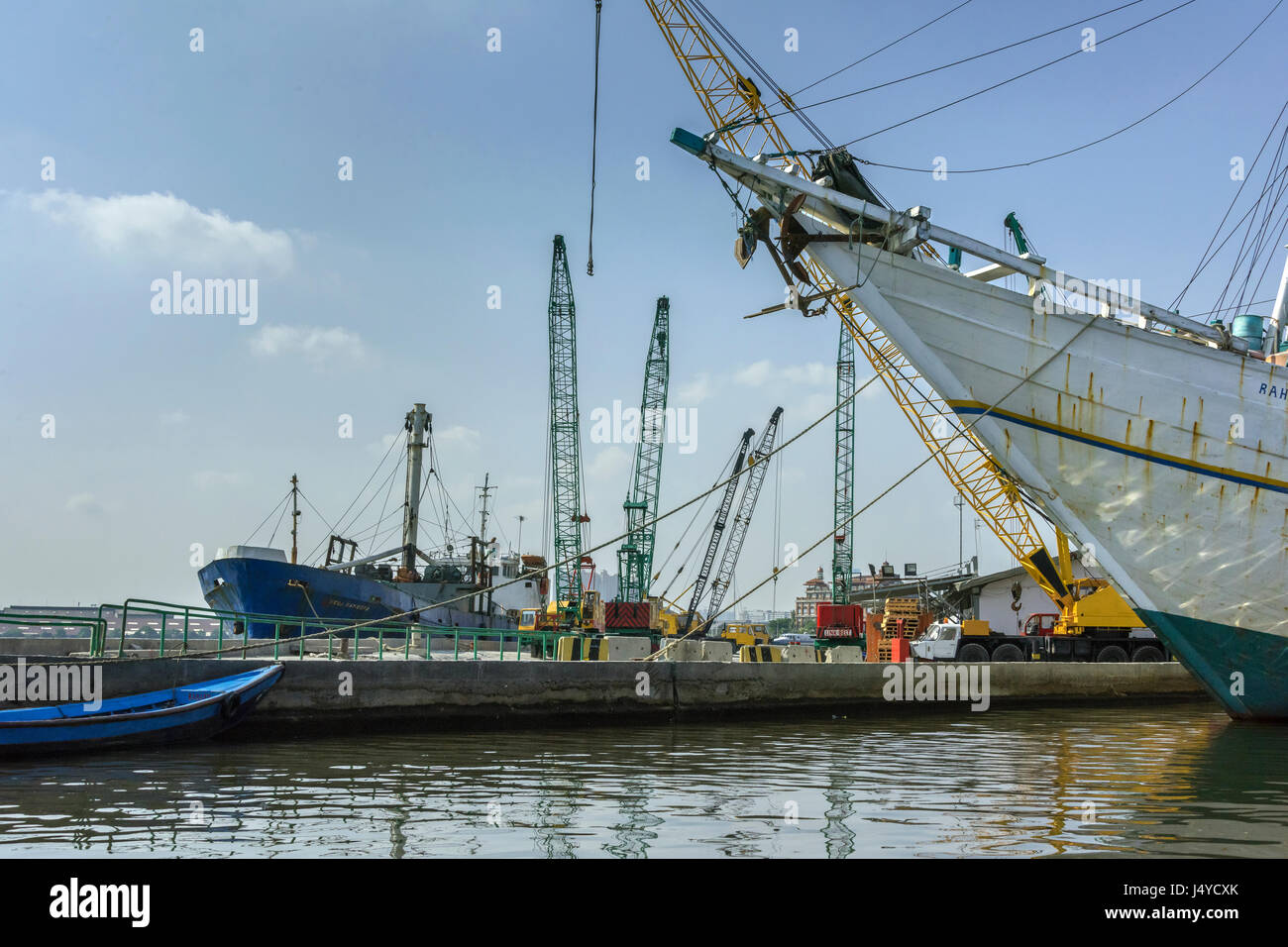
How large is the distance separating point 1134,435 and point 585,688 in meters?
11.4

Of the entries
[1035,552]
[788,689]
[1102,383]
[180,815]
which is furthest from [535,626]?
[180,815]

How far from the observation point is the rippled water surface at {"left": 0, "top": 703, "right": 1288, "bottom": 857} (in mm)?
8086

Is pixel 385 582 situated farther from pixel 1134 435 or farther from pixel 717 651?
pixel 1134 435

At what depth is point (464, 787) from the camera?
11.1 meters

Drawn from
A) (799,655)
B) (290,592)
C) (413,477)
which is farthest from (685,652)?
(413,477)

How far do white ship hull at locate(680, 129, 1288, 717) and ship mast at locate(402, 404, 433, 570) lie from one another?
3434 cm

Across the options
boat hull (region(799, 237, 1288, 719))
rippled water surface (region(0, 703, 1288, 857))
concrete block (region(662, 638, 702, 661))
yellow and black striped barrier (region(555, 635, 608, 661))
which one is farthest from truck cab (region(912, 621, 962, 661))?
rippled water surface (region(0, 703, 1288, 857))

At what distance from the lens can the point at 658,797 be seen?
Result: 1034 cm

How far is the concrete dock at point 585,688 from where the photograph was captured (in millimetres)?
16203

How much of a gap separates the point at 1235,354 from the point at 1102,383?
235 cm

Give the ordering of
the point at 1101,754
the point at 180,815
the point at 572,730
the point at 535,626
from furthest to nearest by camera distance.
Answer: the point at 535,626
the point at 572,730
the point at 1101,754
the point at 180,815

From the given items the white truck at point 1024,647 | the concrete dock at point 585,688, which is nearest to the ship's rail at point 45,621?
the concrete dock at point 585,688

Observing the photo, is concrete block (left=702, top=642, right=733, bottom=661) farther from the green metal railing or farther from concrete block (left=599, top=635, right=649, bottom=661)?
the green metal railing
